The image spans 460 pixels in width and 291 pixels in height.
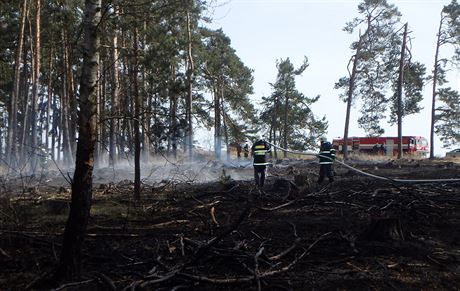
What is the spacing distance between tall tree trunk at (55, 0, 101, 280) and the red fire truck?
46.7m

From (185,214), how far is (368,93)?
98.2 feet

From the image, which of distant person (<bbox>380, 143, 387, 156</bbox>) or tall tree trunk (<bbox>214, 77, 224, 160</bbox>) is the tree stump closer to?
tall tree trunk (<bbox>214, 77, 224, 160</bbox>)

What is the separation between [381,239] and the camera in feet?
20.8

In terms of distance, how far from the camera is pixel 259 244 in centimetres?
641

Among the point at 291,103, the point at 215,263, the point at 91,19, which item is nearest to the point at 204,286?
the point at 215,263

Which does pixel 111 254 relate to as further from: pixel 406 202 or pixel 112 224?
pixel 406 202

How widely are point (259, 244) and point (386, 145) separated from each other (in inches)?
1829

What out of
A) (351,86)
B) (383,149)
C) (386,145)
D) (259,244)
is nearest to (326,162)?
(259,244)

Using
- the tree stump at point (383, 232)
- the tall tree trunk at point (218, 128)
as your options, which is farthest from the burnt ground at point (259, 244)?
the tall tree trunk at point (218, 128)

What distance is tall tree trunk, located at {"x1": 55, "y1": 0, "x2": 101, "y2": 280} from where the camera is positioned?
4.96 meters

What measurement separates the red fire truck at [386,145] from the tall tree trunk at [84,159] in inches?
1840

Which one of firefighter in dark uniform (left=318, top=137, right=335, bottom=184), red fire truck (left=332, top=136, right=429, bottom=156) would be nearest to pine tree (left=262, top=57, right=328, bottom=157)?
red fire truck (left=332, top=136, right=429, bottom=156)

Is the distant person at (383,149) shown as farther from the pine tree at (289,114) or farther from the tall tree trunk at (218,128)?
the tall tree trunk at (218,128)

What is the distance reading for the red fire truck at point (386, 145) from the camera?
4906 cm
